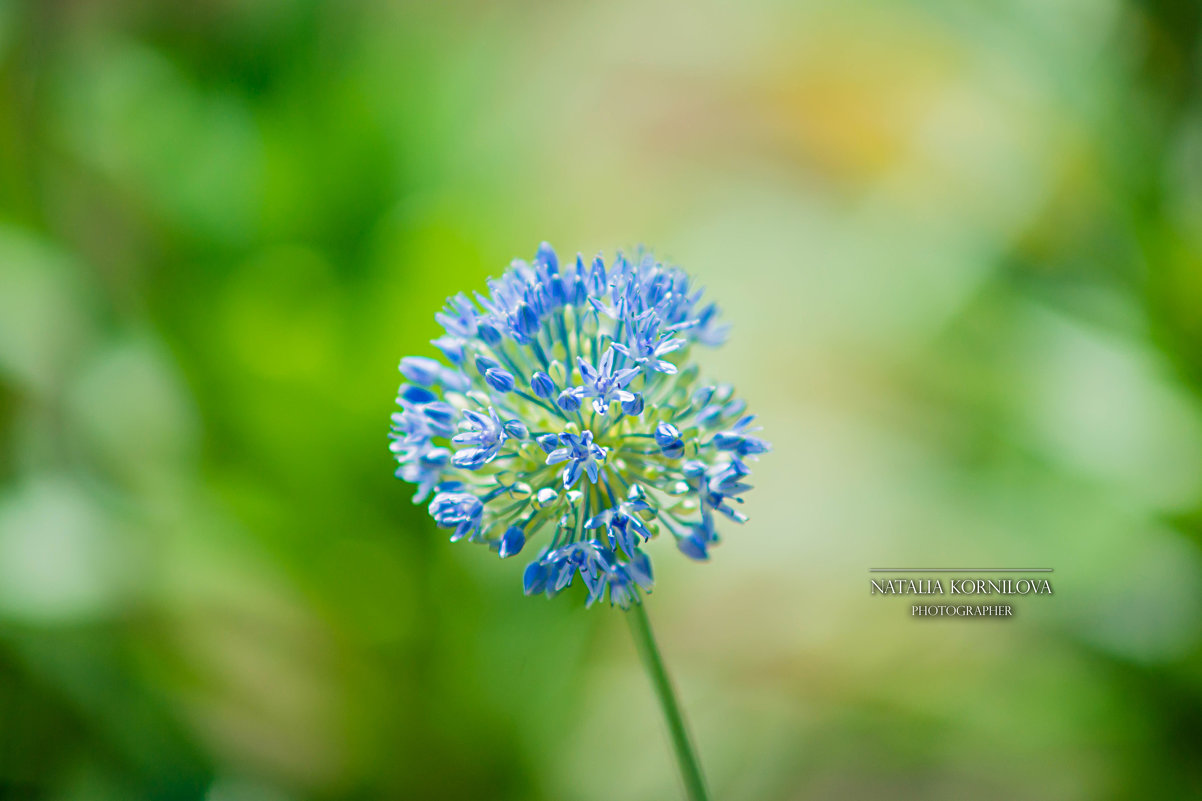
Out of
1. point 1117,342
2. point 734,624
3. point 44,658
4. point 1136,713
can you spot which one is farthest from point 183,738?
point 1117,342

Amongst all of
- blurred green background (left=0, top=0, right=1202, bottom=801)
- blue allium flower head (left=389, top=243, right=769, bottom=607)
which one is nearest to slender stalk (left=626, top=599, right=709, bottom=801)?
blue allium flower head (left=389, top=243, right=769, bottom=607)

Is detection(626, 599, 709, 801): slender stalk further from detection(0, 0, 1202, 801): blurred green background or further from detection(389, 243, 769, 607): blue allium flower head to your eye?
detection(0, 0, 1202, 801): blurred green background

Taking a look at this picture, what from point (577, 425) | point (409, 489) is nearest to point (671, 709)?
point (577, 425)

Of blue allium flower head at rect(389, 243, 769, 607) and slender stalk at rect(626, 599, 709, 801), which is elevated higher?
blue allium flower head at rect(389, 243, 769, 607)

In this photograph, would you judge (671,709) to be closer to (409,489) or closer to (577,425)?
(577,425)

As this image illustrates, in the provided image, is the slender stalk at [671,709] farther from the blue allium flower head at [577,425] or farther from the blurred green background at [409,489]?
the blurred green background at [409,489]

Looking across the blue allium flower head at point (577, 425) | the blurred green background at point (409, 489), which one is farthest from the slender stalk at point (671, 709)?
the blurred green background at point (409, 489)

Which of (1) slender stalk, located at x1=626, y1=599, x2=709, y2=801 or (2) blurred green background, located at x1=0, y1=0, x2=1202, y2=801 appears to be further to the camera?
(2) blurred green background, located at x1=0, y1=0, x2=1202, y2=801
